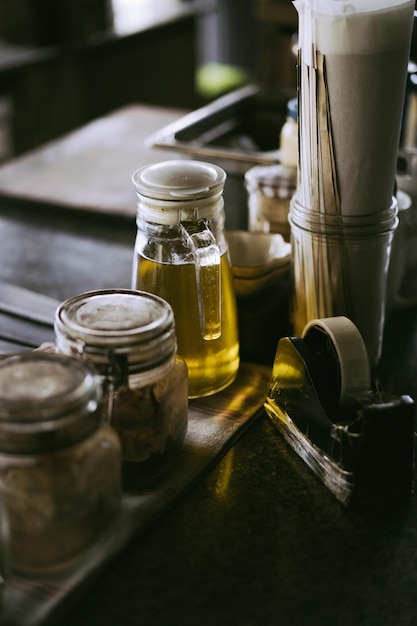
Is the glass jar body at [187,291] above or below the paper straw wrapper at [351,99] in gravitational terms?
below

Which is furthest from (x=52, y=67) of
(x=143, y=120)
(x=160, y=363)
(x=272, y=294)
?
(x=160, y=363)

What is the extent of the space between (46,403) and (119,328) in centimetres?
12

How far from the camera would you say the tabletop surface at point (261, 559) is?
0.56 metres

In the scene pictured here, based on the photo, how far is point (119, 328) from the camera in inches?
24.2

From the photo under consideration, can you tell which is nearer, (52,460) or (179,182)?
(52,460)

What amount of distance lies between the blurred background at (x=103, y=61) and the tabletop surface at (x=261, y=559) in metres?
2.09

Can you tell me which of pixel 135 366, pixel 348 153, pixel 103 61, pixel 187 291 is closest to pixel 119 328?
pixel 135 366

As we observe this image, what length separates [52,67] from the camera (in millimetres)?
3264

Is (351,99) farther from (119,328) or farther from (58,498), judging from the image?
(58,498)

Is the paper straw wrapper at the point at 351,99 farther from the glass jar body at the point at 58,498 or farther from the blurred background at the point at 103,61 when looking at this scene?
the blurred background at the point at 103,61

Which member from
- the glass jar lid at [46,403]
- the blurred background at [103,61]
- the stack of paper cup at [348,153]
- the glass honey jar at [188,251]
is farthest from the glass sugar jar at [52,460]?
the blurred background at [103,61]

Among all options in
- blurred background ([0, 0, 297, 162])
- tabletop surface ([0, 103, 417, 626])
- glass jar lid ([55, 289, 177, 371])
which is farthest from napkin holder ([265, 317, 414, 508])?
blurred background ([0, 0, 297, 162])

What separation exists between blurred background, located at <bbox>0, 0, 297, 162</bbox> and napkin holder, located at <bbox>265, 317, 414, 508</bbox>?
2.01 m

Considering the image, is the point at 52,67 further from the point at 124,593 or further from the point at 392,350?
the point at 124,593
